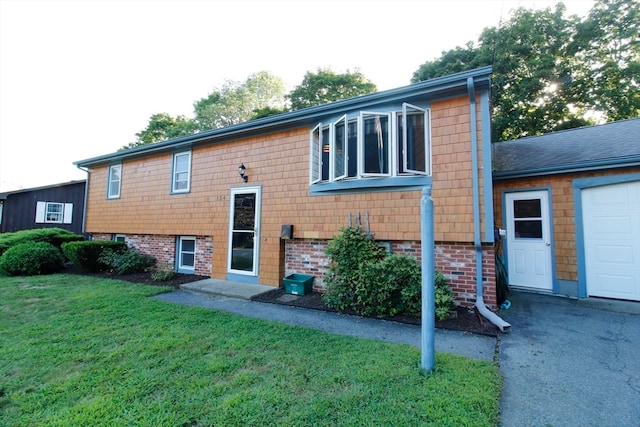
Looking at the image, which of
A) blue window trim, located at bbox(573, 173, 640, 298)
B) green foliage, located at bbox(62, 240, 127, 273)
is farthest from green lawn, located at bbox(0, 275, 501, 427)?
green foliage, located at bbox(62, 240, 127, 273)

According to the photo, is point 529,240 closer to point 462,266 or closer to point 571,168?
point 571,168

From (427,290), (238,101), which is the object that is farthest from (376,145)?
(238,101)

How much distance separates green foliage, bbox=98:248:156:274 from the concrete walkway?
315 centimetres

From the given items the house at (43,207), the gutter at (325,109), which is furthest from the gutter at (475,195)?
the house at (43,207)

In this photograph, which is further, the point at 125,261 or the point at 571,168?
the point at 125,261

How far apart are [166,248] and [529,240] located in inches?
366

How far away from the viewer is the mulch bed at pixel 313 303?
382 centimetres

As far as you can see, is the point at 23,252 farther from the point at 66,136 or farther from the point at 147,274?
the point at 66,136

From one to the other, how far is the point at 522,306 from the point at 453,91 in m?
3.85

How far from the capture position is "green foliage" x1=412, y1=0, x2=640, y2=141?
1161 cm

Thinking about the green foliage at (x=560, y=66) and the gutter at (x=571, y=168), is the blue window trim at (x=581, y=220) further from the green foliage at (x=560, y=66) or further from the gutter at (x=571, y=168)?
the green foliage at (x=560, y=66)

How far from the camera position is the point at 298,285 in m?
5.67

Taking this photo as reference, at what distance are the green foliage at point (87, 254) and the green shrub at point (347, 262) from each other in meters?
7.20

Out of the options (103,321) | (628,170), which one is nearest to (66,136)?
(103,321)
